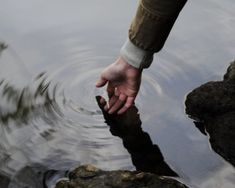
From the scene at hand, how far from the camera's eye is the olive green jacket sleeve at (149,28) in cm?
279

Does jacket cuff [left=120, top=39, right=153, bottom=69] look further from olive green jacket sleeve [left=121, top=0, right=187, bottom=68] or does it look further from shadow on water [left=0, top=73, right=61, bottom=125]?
shadow on water [left=0, top=73, right=61, bottom=125]

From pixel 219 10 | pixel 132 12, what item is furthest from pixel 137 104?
pixel 219 10

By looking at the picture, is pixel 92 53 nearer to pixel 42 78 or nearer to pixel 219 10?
pixel 42 78

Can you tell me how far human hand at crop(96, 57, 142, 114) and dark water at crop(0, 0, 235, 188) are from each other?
0.18m

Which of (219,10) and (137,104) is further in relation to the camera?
(219,10)

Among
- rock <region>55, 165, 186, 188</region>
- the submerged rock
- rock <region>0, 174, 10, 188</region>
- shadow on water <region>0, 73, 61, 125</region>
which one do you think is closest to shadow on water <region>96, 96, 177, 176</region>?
the submerged rock

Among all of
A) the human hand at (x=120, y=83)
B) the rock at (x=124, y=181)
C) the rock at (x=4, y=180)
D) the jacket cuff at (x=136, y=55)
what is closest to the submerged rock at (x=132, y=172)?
the rock at (x=124, y=181)

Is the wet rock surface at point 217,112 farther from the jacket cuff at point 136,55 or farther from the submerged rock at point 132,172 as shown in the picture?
the jacket cuff at point 136,55

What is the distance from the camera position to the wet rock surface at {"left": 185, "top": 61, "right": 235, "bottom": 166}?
3242 mm

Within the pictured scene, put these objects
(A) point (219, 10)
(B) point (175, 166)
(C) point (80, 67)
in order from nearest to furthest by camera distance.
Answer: (B) point (175, 166)
(C) point (80, 67)
(A) point (219, 10)

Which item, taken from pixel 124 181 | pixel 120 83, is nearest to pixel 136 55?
pixel 120 83

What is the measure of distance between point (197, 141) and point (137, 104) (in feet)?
1.79

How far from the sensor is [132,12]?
4.83 m

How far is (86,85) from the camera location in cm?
387
